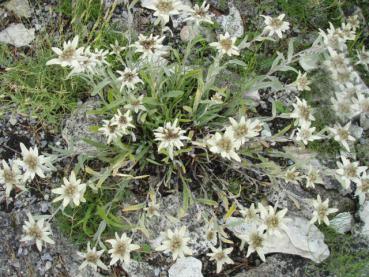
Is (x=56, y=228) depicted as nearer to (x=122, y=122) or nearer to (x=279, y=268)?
(x=122, y=122)

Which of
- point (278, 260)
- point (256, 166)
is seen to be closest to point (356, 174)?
point (256, 166)

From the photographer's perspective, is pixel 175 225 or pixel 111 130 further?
pixel 175 225

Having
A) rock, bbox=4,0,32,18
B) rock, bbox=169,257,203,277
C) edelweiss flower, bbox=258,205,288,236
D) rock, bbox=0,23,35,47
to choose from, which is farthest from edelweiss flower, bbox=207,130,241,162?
rock, bbox=4,0,32,18

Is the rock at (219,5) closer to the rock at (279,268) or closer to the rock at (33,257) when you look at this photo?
the rock at (279,268)

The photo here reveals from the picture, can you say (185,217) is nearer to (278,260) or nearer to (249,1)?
(278,260)

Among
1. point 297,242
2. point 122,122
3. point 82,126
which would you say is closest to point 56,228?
point 82,126

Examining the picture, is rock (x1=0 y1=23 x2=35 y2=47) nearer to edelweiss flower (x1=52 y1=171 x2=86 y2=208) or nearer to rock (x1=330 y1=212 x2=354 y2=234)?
edelweiss flower (x1=52 y1=171 x2=86 y2=208)

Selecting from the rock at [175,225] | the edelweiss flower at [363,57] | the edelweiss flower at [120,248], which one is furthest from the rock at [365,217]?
the edelweiss flower at [120,248]
